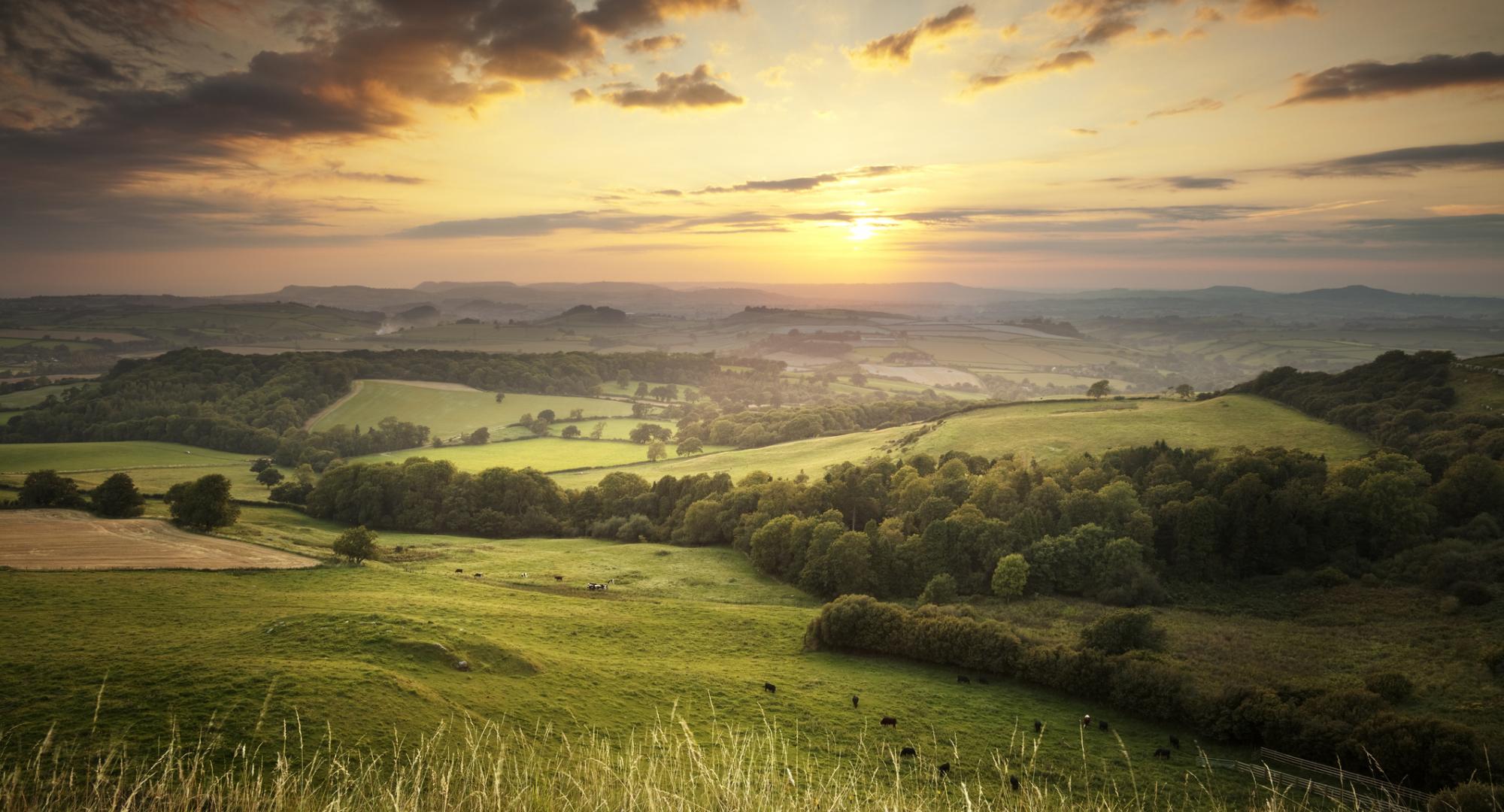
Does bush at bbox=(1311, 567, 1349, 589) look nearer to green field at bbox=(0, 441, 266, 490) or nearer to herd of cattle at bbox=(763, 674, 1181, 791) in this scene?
herd of cattle at bbox=(763, 674, 1181, 791)

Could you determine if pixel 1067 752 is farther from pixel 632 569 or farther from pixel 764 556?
pixel 632 569

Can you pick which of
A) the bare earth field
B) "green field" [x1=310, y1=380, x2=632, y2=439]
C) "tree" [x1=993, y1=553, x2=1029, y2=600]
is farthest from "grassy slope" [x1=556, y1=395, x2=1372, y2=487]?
"green field" [x1=310, y1=380, x2=632, y2=439]

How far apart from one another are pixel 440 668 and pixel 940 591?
41260 millimetres

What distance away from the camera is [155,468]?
9538 cm

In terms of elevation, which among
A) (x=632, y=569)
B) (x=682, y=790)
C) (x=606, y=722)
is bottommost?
(x=632, y=569)

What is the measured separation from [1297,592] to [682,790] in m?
63.3

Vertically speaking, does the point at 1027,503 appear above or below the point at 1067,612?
above

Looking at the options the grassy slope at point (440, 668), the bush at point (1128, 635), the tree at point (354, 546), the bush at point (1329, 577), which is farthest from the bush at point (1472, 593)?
the tree at point (354, 546)

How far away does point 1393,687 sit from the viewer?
34.3m

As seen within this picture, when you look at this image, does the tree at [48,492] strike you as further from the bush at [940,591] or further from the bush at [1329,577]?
the bush at [1329,577]

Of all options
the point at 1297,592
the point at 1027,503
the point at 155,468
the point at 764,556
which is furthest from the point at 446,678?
the point at 155,468

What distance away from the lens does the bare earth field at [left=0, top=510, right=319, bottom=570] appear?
161 feet

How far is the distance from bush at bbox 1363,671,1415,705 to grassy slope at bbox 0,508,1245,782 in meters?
11.2

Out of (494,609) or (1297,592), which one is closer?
(494,609)
